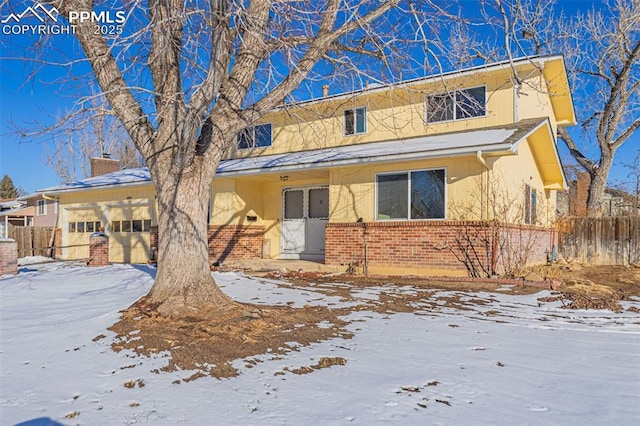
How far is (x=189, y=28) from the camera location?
6277 mm

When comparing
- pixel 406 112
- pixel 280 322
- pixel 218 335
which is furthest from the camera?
pixel 406 112

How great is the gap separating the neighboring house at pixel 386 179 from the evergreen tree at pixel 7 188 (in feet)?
176

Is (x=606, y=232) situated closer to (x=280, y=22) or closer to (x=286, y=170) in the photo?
(x=286, y=170)

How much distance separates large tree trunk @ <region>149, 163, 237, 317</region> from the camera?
5922 millimetres

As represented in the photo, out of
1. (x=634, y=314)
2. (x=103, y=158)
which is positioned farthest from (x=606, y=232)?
(x=103, y=158)

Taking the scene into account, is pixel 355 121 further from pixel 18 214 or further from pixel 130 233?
pixel 18 214

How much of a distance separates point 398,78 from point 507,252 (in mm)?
5697

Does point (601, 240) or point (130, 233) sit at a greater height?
point (130, 233)

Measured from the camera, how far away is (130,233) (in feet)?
58.2

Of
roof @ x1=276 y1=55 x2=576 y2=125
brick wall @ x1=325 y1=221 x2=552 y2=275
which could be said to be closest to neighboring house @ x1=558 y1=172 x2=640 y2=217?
roof @ x1=276 y1=55 x2=576 y2=125

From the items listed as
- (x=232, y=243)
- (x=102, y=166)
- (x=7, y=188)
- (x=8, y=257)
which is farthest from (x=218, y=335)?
(x=7, y=188)

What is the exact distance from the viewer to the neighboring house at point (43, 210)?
2883 cm

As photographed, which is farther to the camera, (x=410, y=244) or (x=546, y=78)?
(x=546, y=78)

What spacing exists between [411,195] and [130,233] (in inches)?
460
